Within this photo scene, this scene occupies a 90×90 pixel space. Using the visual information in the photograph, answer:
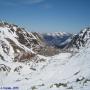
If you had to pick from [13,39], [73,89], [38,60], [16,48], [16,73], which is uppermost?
[13,39]

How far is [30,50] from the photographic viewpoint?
174000mm

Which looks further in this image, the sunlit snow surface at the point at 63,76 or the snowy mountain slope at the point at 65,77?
the sunlit snow surface at the point at 63,76

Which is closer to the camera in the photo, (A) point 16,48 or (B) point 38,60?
(B) point 38,60

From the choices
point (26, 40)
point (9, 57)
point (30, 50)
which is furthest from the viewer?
point (26, 40)

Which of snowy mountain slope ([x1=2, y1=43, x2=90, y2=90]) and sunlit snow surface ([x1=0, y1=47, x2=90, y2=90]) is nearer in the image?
snowy mountain slope ([x1=2, y1=43, x2=90, y2=90])

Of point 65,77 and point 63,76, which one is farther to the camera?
point 63,76

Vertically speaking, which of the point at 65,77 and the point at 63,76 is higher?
the point at 63,76

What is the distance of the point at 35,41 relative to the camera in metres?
196

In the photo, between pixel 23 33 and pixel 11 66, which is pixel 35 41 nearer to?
pixel 23 33

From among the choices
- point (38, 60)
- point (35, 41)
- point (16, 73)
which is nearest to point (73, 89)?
point (16, 73)

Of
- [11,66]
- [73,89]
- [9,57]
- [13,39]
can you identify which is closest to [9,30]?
[13,39]

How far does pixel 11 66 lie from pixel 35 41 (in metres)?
64.1

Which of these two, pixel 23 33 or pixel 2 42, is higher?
pixel 23 33

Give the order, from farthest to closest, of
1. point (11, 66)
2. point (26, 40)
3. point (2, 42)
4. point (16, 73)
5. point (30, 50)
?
point (26, 40) → point (30, 50) → point (2, 42) → point (11, 66) → point (16, 73)
